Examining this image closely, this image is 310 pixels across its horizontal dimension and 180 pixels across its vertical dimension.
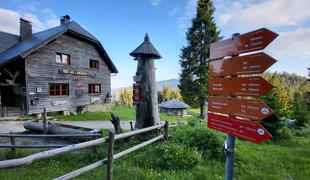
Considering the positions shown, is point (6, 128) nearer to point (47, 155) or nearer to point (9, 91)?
point (9, 91)

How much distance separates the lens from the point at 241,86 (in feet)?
8.22

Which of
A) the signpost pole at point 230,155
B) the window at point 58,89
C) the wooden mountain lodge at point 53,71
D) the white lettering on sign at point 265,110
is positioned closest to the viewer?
the white lettering on sign at point 265,110

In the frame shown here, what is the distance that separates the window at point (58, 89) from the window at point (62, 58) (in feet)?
7.56

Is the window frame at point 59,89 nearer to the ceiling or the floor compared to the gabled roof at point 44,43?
nearer to the floor

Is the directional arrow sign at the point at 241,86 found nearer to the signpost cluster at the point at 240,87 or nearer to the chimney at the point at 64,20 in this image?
the signpost cluster at the point at 240,87

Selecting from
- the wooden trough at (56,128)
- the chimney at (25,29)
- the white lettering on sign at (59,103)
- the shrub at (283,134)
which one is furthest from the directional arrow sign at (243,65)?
the chimney at (25,29)

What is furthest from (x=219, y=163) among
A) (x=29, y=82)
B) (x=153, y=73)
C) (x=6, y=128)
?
(x=29, y=82)

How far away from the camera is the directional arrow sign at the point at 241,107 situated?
2250 mm

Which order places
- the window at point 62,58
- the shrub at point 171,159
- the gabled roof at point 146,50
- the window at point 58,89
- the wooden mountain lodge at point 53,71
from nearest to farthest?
the shrub at point 171,159
the gabled roof at point 146,50
the wooden mountain lodge at point 53,71
the window at point 58,89
the window at point 62,58

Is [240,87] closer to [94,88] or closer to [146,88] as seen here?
[146,88]

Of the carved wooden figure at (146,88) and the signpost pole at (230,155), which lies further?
the carved wooden figure at (146,88)

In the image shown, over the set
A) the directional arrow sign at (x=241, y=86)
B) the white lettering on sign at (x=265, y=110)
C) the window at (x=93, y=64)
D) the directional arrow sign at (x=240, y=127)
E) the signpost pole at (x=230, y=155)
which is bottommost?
the signpost pole at (x=230, y=155)

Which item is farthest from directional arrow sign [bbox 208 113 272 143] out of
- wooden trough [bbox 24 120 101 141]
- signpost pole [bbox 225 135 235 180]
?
wooden trough [bbox 24 120 101 141]

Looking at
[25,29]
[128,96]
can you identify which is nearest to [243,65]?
[25,29]
